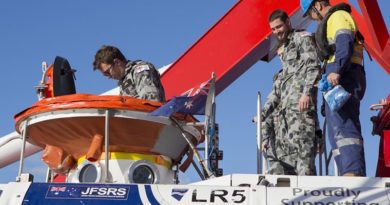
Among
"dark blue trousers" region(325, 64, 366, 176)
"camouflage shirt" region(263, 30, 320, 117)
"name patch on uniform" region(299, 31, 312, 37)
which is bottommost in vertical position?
"dark blue trousers" region(325, 64, 366, 176)

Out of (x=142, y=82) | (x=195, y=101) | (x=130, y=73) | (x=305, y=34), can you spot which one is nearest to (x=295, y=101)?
(x=305, y=34)

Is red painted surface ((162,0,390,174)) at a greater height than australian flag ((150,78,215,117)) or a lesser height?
greater

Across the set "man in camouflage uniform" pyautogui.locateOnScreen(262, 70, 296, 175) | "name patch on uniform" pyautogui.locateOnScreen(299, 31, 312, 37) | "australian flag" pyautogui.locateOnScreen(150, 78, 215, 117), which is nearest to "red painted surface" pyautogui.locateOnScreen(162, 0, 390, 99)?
"man in camouflage uniform" pyautogui.locateOnScreen(262, 70, 296, 175)

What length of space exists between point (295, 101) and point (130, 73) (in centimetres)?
159

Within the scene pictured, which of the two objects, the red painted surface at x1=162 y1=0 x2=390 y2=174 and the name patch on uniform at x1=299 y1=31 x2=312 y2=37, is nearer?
the name patch on uniform at x1=299 y1=31 x2=312 y2=37

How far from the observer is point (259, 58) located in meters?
8.90

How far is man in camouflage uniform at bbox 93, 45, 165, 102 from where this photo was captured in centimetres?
629

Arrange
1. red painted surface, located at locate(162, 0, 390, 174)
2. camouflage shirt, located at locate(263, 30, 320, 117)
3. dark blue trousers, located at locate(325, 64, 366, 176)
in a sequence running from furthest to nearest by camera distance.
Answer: red painted surface, located at locate(162, 0, 390, 174) < camouflage shirt, located at locate(263, 30, 320, 117) < dark blue trousers, located at locate(325, 64, 366, 176)

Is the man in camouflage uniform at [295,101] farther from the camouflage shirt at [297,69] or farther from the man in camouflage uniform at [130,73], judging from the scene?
the man in camouflage uniform at [130,73]

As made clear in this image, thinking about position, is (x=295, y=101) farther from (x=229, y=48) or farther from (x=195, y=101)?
(x=229, y=48)

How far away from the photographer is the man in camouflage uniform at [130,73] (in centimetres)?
629

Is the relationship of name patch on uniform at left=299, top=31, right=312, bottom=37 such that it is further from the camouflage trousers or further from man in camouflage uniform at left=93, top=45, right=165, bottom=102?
man in camouflage uniform at left=93, top=45, right=165, bottom=102

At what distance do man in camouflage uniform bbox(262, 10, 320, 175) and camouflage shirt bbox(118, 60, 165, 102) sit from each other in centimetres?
99

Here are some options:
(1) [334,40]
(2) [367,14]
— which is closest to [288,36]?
(1) [334,40]
